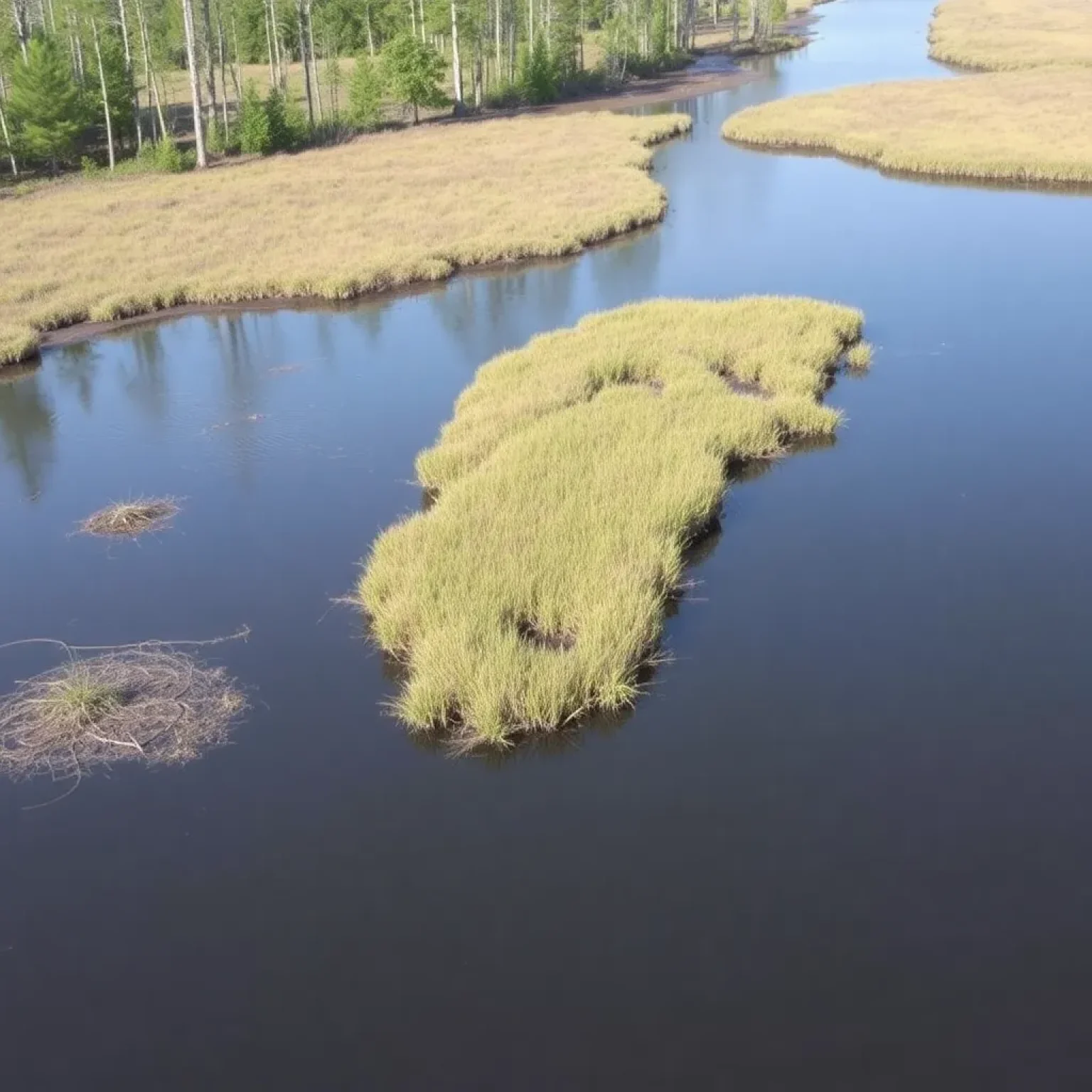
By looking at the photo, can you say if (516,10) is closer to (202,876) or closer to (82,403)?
(82,403)

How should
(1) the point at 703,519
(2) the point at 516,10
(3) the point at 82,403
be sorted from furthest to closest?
1. (2) the point at 516,10
2. (3) the point at 82,403
3. (1) the point at 703,519

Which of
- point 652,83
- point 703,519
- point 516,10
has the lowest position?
point 703,519

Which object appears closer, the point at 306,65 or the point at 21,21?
the point at 306,65

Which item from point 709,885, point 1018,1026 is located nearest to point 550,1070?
point 709,885

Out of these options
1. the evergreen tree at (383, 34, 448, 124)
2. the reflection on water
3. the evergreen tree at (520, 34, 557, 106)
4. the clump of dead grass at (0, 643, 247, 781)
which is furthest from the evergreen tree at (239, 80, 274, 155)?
the clump of dead grass at (0, 643, 247, 781)

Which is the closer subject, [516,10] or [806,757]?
[806,757]

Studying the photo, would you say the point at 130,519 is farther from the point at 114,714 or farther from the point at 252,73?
the point at 252,73

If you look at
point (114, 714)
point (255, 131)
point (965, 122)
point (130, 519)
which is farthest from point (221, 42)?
point (114, 714)
